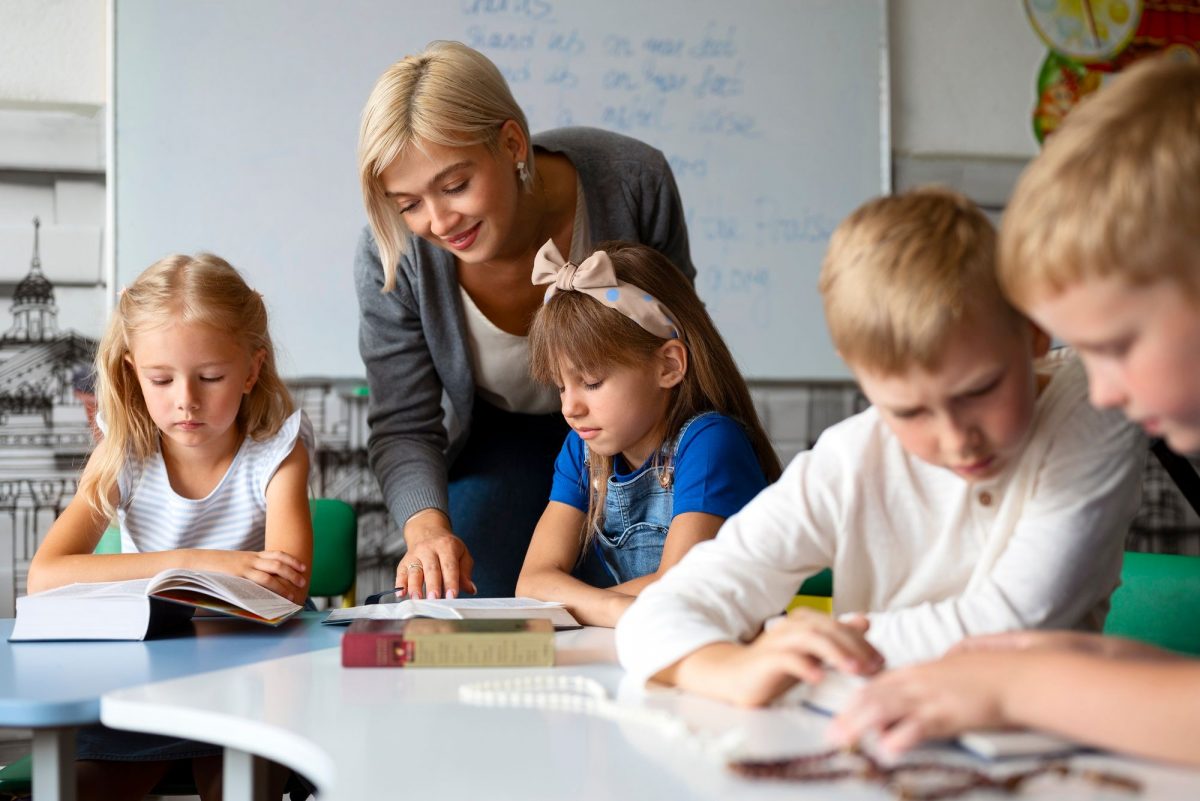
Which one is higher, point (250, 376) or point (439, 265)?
point (439, 265)

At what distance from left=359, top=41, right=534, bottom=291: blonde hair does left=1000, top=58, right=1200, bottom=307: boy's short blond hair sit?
1.05 m

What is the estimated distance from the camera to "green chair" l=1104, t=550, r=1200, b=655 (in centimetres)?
133

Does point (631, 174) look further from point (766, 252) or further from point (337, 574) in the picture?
point (766, 252)

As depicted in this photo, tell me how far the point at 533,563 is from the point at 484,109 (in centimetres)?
66

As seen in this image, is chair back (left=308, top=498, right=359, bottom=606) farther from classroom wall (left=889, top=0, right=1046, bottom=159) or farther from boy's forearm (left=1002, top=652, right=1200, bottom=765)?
classroom wall (left=889, top=0, right=1046, bottom=159)

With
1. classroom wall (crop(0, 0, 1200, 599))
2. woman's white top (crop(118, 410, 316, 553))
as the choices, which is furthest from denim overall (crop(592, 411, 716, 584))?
classroom wall (crop(0, 0, 1200, 599))

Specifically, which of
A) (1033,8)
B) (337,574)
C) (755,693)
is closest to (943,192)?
(755,693)

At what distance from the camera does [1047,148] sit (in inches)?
30.4

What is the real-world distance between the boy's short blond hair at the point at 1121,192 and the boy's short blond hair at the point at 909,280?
11 cm

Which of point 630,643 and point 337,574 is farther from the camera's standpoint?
point 337,574

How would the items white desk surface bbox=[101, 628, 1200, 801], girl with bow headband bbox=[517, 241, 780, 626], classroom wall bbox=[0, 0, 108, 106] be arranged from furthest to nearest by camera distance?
classroom wall bbox=[0, 0, 108, 106] → girl with bow headband bbox=[517, 241, 780, 626] → white desk surface bbox=[101, 628, 1200, 801]

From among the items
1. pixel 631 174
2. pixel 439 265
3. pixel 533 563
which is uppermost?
pixel 631 174

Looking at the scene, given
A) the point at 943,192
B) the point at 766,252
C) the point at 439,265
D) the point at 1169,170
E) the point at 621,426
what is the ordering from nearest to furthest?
the point at 1169,170, the point at 943,192, the point at 621,426, the point at 439,265, the point at 766,252

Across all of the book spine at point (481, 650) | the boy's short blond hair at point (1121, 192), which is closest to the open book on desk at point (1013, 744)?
the boy's short blond hair at point (1121, 192)
